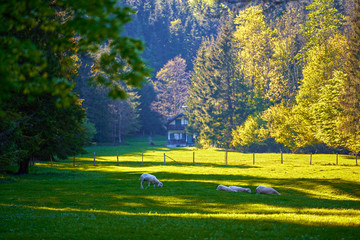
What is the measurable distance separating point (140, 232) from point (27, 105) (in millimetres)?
19549

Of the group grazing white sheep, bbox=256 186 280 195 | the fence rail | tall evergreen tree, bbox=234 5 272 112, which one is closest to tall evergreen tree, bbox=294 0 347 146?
the fence rail

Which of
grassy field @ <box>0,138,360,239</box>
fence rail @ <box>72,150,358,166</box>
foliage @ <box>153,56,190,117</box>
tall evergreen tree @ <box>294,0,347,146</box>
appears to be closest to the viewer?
grassy field @ <box>0,138,360,239</box>

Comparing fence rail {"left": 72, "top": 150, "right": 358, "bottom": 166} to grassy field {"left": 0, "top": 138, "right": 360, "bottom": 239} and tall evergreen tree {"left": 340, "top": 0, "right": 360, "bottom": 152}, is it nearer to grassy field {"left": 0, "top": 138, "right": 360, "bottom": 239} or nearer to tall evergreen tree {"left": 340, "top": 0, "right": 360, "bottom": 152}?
tall evergreen tree {"left": 340, "top": 0, "right": 360, "bottom": 152}

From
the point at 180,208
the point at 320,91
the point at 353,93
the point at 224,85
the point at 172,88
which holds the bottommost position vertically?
the point at 180,208

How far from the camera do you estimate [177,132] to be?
350 ft

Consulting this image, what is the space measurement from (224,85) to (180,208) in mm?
64140

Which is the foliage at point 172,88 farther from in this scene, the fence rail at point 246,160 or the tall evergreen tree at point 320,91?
the tall evergreen tree at point 320,91

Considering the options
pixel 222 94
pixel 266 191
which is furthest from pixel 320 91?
pixel 266 191

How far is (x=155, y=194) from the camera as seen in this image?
23.0 meters

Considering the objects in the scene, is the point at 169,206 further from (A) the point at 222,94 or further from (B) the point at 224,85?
(B) the point at 224,85

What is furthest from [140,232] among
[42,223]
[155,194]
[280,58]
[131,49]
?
[280,58]

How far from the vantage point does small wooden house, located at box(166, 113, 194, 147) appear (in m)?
105

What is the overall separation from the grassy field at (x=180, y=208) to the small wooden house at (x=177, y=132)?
67.2m

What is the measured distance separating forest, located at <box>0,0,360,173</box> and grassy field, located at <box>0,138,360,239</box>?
4.21m
